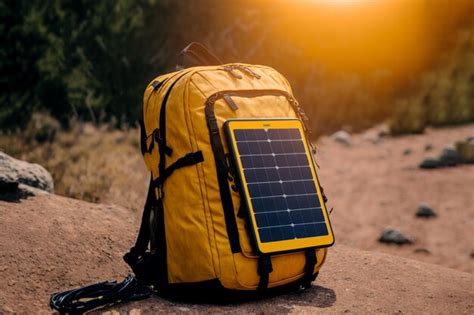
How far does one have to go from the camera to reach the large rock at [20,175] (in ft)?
12.8

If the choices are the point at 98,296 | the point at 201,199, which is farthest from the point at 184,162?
the point at 98,296

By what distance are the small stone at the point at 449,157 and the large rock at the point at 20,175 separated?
5266mm

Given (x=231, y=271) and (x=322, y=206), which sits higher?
(x=322, y=206)

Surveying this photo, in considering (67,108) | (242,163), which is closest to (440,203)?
(242,163)

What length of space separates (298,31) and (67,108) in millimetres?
5278

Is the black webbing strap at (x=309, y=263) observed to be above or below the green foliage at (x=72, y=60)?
below

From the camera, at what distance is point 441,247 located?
18.0 ft

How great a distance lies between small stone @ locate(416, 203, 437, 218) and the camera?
20.4 ft

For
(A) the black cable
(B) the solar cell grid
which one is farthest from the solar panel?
(A) the black cable

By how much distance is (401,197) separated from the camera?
6.81 m

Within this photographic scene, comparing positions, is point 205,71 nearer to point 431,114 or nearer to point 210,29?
point 210,29

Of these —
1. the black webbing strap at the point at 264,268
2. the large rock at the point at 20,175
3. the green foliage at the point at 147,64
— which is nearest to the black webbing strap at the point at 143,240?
the black webbing strap at the point at 264,268

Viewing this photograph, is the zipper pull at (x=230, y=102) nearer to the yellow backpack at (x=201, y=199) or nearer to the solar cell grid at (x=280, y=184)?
the yellow backpack at (x=201, y=199)

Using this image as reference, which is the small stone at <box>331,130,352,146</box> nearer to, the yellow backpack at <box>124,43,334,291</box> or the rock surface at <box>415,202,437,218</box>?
the rock surface at <box>415,202,437,218</box>
